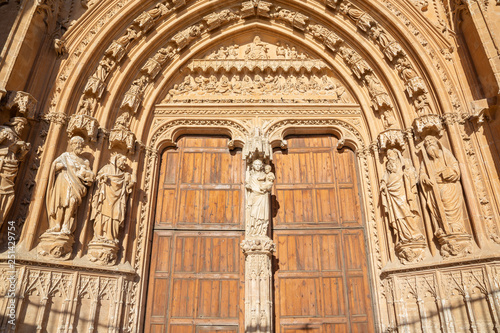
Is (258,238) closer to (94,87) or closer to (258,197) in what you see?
(258,197)

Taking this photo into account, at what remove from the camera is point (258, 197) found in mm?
7004

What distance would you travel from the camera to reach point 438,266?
19.5 ft

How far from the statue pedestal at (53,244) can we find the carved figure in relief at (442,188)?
575cm

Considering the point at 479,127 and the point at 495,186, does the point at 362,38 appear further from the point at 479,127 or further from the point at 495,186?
the point at 495,186

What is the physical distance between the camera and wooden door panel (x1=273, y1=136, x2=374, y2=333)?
6.73 metres

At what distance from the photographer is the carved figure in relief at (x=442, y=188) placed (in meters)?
6.01

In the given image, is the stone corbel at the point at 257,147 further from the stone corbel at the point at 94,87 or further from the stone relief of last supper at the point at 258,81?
the stone corbel at the point at 94,87

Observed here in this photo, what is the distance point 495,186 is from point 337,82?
3.75 meters

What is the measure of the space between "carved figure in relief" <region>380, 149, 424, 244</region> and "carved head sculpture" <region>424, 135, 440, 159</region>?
0.39 metres

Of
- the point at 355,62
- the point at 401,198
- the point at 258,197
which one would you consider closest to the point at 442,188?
the point at 401,198

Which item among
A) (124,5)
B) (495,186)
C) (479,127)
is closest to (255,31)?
(124,5)

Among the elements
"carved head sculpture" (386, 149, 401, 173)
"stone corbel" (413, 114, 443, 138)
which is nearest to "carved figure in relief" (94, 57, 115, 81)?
"carved head sculpture" (386, 149, 401, 173)

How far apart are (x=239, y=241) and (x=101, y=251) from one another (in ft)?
7.98

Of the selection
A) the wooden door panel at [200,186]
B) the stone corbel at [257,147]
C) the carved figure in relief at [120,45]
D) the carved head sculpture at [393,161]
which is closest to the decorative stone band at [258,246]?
the wooden door panel at [200,186]
